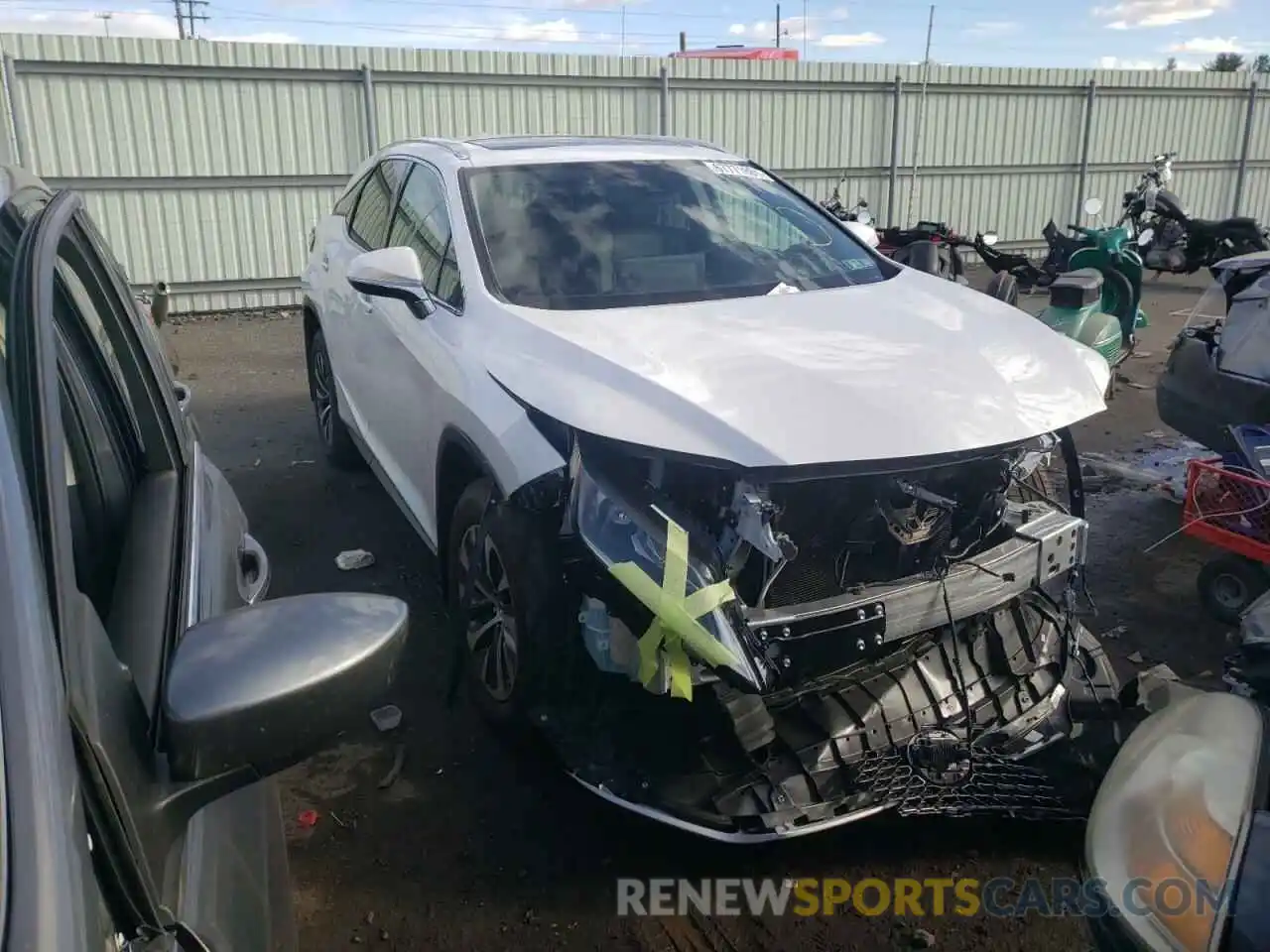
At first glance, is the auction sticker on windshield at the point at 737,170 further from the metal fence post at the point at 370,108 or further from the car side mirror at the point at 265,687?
the metal fence post at the point at 370,108

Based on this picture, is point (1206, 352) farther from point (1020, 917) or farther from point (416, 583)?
point (416, 583)

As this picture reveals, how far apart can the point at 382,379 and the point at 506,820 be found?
6.54 ft

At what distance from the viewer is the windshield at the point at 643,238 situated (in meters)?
3.62

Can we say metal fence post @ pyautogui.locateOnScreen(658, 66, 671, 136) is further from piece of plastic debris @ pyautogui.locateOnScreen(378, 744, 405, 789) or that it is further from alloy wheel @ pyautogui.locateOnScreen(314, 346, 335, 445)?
piece of plastic debris @ pyautogui.locateOnScreen(378, 744, 405, 789)

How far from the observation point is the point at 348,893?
282 centimetres

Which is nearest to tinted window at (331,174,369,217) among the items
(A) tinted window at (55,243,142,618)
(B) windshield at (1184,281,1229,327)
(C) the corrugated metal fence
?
(A) tinted window at (55,243,142,618)

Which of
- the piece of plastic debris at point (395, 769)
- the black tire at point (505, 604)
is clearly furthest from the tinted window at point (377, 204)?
the piece of plastic debris at point (395, 769)

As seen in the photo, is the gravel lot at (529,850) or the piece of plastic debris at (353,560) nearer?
the gravel lot at (529,850)

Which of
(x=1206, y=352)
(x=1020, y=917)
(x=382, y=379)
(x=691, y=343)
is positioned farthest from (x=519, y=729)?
(x=1206, y=352)

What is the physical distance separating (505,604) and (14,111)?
9.44 meters

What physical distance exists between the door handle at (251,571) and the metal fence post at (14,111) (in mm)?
9121

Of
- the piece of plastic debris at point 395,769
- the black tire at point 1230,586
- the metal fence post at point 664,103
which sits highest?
the metal fence post at point 664,103

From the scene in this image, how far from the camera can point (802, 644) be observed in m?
2.59

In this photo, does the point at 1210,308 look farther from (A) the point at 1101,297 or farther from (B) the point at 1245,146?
(B) the point at 1245,146
